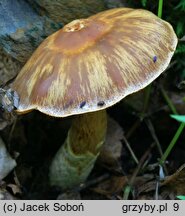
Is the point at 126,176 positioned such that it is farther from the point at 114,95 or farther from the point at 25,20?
the point at 25,20

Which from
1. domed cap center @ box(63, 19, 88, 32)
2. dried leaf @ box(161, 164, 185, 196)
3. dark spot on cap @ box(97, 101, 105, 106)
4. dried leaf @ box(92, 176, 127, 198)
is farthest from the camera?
dried leaf @ box(92, 176, 127, 198)

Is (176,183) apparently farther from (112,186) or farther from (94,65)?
(94,65)

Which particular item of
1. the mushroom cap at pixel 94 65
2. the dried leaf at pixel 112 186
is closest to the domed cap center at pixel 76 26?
the mushroom cap at pixel 94 65

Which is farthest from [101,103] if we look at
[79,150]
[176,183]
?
[176,183]

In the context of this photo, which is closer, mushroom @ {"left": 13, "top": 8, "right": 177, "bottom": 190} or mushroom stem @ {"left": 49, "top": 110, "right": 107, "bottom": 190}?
mushroom @ {"left": 13, "top": 8, "right": 177, "bottom": 190}

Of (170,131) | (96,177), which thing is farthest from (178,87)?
(96,177)

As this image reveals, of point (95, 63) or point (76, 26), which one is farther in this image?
point (76, 26)

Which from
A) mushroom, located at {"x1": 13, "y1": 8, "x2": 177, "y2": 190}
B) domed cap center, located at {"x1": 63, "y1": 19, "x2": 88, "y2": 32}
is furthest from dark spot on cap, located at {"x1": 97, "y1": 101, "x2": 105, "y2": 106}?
domed cap center, located at {"x1": 63, "y1": 19, "x2": 88, "y2": 32}

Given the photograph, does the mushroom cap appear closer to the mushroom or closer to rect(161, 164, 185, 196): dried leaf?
the mushroom

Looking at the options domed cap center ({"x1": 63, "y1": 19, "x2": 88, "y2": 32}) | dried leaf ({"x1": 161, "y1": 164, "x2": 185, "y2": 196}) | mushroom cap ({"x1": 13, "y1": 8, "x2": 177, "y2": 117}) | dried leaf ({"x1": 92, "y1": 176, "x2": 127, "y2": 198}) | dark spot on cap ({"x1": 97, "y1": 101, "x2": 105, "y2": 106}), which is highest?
domed cap center ({"x1": 63, "y1": 19, "x2": 88, "y2": 32})
